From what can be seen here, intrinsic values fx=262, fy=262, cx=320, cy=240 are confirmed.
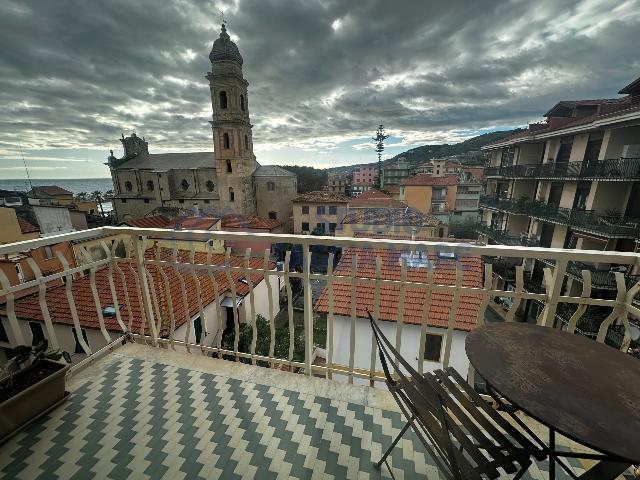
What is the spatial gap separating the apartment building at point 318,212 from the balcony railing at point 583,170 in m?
14.6

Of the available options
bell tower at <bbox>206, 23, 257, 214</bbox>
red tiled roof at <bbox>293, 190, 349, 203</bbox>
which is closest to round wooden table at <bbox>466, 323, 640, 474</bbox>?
red tiled roof at <bbox>293, 190, 349, 203</bbox>

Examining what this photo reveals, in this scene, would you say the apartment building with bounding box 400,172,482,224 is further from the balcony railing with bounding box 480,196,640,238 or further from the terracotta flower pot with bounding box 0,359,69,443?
the terracotta flower pot with bounding box 0,359,69,443

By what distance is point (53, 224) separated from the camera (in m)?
22.8

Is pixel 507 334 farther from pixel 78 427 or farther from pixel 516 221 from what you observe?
pixel 516 221

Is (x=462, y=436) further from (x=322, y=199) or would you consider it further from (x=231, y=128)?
(x=231, y=128)

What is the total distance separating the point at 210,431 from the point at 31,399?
1215 millimetres

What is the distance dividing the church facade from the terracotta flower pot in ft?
92.4

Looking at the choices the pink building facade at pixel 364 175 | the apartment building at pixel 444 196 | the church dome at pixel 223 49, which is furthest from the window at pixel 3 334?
the pink building facade at pixel 364 175

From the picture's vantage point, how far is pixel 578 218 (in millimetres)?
12016

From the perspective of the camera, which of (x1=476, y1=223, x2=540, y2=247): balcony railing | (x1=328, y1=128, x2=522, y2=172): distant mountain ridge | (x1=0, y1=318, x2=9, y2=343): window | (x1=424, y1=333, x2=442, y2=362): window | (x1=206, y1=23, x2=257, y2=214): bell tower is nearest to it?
(x1=424, y1=333, x2=442, y2=362): window

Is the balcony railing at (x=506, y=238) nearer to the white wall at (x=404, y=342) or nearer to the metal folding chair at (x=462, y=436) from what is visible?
the white wall at (x=404, y=342)

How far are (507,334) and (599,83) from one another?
2049 cm

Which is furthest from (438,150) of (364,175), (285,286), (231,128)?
(285,286)

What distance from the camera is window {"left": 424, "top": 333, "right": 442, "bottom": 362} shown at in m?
6.67
